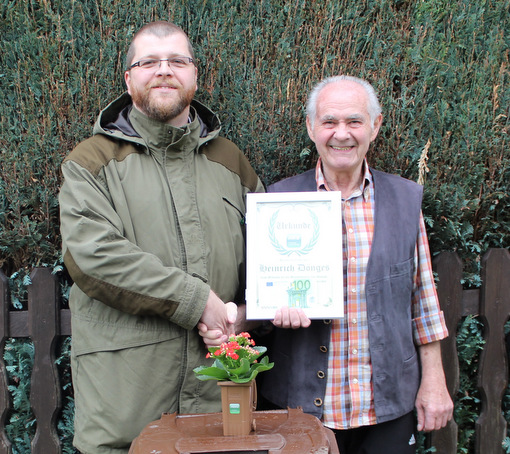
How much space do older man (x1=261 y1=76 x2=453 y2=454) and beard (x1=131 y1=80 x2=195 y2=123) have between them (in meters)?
0.67

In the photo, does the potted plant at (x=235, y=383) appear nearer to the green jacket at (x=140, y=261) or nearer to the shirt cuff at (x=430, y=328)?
the green jacket at (x=140, y=261)

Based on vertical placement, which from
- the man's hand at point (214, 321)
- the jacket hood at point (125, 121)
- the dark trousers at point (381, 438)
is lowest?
the dark trousers at point (381, 438)

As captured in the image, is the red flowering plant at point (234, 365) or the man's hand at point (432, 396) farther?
the man's hand at point (432, 396)

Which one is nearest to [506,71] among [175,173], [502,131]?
[502,131]

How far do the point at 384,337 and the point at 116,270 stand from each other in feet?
4.17

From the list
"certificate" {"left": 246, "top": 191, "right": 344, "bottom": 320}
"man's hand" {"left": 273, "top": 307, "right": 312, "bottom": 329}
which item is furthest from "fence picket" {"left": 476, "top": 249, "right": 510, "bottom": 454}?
"man's hand" {"left": 273, "top": 307, "right": 312, "bottom": 329}

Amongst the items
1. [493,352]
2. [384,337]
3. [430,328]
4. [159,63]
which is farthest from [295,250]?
[493,352]

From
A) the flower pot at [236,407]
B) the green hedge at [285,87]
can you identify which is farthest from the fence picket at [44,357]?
the flower pot at [236,407]

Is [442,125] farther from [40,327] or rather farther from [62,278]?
[40,327]

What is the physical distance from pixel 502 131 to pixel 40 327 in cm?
289

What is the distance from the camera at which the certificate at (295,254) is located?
8.14 ft

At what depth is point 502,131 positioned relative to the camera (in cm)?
328

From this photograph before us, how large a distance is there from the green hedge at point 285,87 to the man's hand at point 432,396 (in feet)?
2.05

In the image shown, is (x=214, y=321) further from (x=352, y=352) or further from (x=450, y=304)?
(x=450, y=304)
